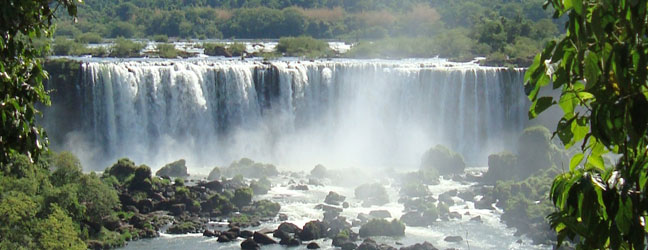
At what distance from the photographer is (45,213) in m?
24.1

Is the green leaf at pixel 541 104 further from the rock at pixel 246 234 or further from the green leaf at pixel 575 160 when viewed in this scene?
the rock at pixel 246 234

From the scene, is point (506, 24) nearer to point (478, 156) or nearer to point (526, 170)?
point (478, 156)

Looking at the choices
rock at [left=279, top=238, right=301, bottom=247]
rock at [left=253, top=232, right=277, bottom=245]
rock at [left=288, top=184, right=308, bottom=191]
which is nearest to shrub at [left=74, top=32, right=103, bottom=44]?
rock at [left=288, top=184, right=308, bottom=191]

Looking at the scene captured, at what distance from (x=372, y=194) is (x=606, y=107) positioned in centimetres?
2822

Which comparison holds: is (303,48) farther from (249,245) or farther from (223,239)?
(249,245)

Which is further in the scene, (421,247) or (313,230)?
(313,230)

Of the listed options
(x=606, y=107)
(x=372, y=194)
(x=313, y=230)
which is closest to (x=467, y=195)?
(x=372, y=194)

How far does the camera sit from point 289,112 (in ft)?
141

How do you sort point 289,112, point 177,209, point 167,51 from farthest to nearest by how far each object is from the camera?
point 167,51
point 289,112
point 177,209

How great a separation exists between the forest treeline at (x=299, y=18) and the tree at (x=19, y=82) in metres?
62.8

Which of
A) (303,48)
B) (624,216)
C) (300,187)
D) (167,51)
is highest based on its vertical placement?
(624,216)

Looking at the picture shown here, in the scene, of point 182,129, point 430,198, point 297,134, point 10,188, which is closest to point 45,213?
point 10,188

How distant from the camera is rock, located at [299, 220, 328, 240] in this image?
25969 millimetres

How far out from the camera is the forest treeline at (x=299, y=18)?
74.2 m
